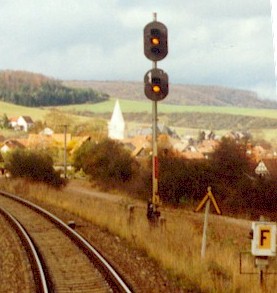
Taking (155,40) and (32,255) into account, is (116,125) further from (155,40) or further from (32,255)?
(32,255)

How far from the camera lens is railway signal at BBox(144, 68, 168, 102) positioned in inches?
322

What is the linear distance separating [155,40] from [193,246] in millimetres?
2844

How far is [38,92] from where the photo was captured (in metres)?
14.1

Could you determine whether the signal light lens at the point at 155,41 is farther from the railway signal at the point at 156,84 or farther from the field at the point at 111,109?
the field at the point at 111,109

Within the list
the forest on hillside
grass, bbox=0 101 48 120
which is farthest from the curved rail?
grass, bbox=0 101 48 120

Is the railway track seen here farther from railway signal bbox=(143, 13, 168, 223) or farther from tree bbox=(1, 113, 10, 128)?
tree bbox=(1, 113, 10, 128)

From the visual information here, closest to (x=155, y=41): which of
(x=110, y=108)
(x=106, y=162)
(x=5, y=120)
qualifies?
(x=5, y=120)

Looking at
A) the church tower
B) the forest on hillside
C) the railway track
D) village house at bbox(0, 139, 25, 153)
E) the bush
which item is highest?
the forest on hillside

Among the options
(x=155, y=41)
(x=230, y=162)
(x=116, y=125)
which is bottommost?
(x=230, y=162)

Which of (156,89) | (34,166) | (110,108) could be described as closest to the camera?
(156,89)

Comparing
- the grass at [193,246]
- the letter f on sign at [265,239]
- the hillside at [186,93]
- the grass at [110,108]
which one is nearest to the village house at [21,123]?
the grass at [110,108]

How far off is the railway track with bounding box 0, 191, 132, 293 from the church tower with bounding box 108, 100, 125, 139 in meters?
6.11

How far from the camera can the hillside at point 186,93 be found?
11.2 metres

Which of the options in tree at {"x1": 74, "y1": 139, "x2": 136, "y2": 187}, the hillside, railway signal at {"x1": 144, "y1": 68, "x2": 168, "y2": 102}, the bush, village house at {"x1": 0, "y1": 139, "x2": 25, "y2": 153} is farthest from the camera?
tree at {"x1": 74, "y1": 139, "x2": 136, "y2": 187}
